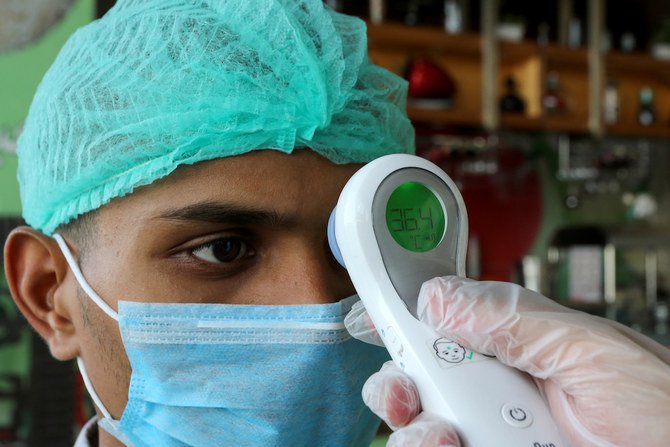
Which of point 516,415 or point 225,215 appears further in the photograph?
point 225,215

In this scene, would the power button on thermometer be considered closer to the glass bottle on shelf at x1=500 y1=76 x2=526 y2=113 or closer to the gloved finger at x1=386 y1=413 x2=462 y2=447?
the gloved finger at x1=386 y1=413 x2=462 y2=447

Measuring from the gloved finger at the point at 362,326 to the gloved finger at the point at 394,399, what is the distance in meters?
0.10

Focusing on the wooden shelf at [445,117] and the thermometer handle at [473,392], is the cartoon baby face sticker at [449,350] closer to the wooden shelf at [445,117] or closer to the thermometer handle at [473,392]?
the thermometer handle at [473,392]

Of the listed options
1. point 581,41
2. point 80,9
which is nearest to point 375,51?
point 581,41

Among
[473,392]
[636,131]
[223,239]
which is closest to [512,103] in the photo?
[636,131]

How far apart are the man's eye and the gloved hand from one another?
11.6 inches

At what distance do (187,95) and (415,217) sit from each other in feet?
1.07

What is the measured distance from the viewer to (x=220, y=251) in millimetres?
813

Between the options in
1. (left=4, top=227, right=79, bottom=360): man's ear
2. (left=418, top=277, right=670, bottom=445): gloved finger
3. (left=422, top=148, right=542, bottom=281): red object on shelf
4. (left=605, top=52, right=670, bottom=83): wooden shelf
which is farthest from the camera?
(left=605, top=52, right=670, bottom=83): wooden shelf

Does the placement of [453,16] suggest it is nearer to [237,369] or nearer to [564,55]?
[564,55]

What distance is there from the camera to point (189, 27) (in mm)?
812

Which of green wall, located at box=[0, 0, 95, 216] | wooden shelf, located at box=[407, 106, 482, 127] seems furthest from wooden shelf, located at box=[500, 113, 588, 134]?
green wall, located at box=[0, 0, 95, 216]

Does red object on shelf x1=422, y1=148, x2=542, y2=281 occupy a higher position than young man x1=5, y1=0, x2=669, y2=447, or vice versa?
young man x1=5, y1=0, x2=669, y2=447

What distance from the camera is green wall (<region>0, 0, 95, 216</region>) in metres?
1.52
